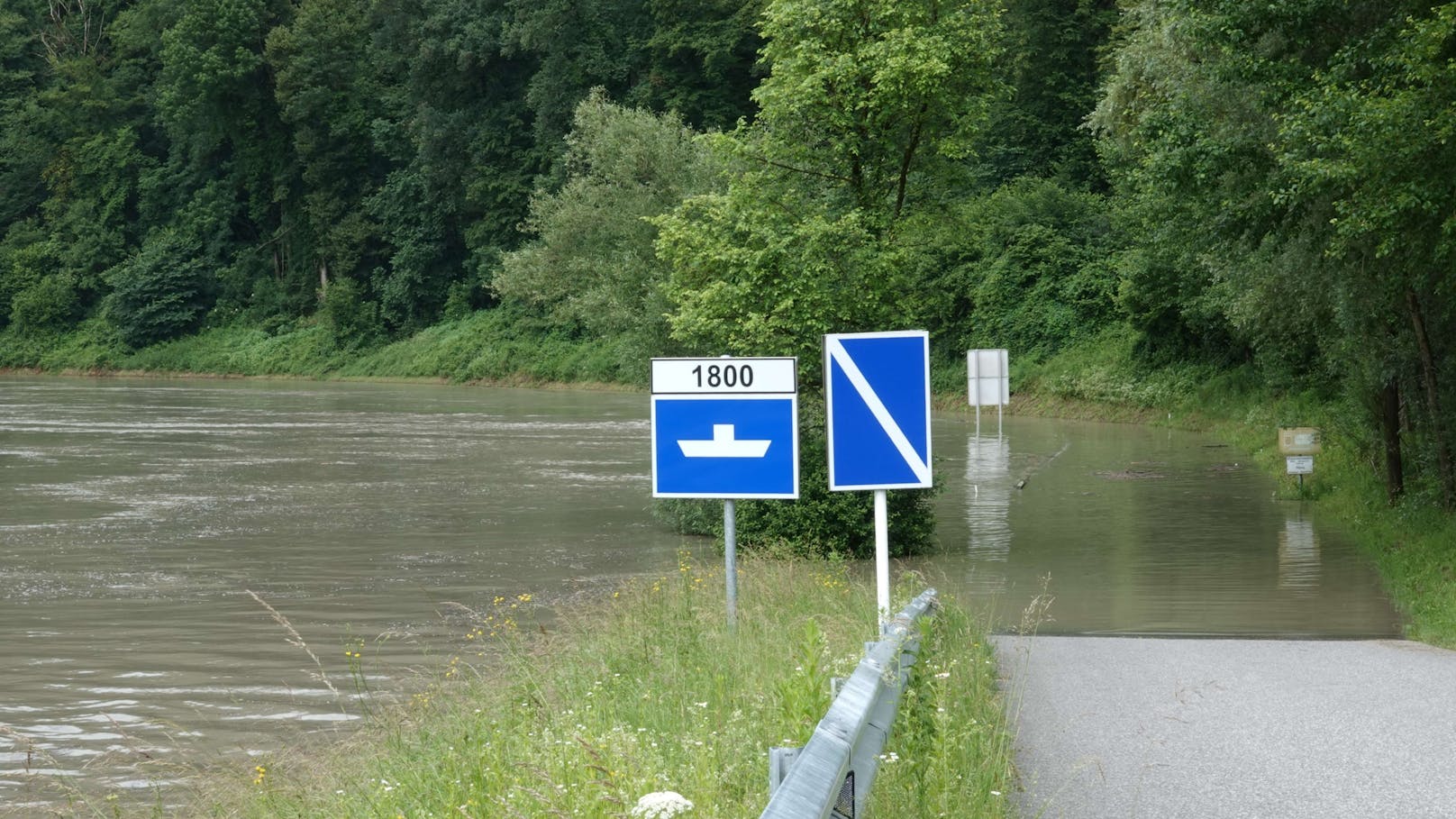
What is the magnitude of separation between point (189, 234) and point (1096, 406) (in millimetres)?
70612

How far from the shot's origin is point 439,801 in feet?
22.2

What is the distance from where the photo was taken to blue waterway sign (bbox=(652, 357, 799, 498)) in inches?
374

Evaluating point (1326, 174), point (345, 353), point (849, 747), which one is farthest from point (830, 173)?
point (345, 353)

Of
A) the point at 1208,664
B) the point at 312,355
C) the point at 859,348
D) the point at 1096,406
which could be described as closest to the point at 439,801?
the point at 859,348

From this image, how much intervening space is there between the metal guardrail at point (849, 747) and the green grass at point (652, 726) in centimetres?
17

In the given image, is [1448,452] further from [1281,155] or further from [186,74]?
[186,74]

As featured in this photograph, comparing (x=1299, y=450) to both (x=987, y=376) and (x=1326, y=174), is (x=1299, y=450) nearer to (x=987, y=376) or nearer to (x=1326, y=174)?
(x=987, y=376)

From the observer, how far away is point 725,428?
31.3 ft

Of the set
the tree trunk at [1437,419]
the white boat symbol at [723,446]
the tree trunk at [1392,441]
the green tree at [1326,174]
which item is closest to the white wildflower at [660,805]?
the white boat symbol at [723,446]

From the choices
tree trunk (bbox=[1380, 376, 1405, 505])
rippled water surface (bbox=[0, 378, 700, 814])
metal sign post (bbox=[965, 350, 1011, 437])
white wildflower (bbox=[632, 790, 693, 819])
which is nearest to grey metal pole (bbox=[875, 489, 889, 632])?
white wildflower (bbox=[632, 790, 693, 819])

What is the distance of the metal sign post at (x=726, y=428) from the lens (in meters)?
9.49

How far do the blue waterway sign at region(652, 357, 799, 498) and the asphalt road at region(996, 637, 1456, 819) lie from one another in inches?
77.8

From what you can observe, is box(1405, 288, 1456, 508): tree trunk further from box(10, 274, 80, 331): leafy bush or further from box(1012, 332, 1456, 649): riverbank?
box(10, 274, 80, 331): leafy bush

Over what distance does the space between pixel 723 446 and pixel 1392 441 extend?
1628cm
